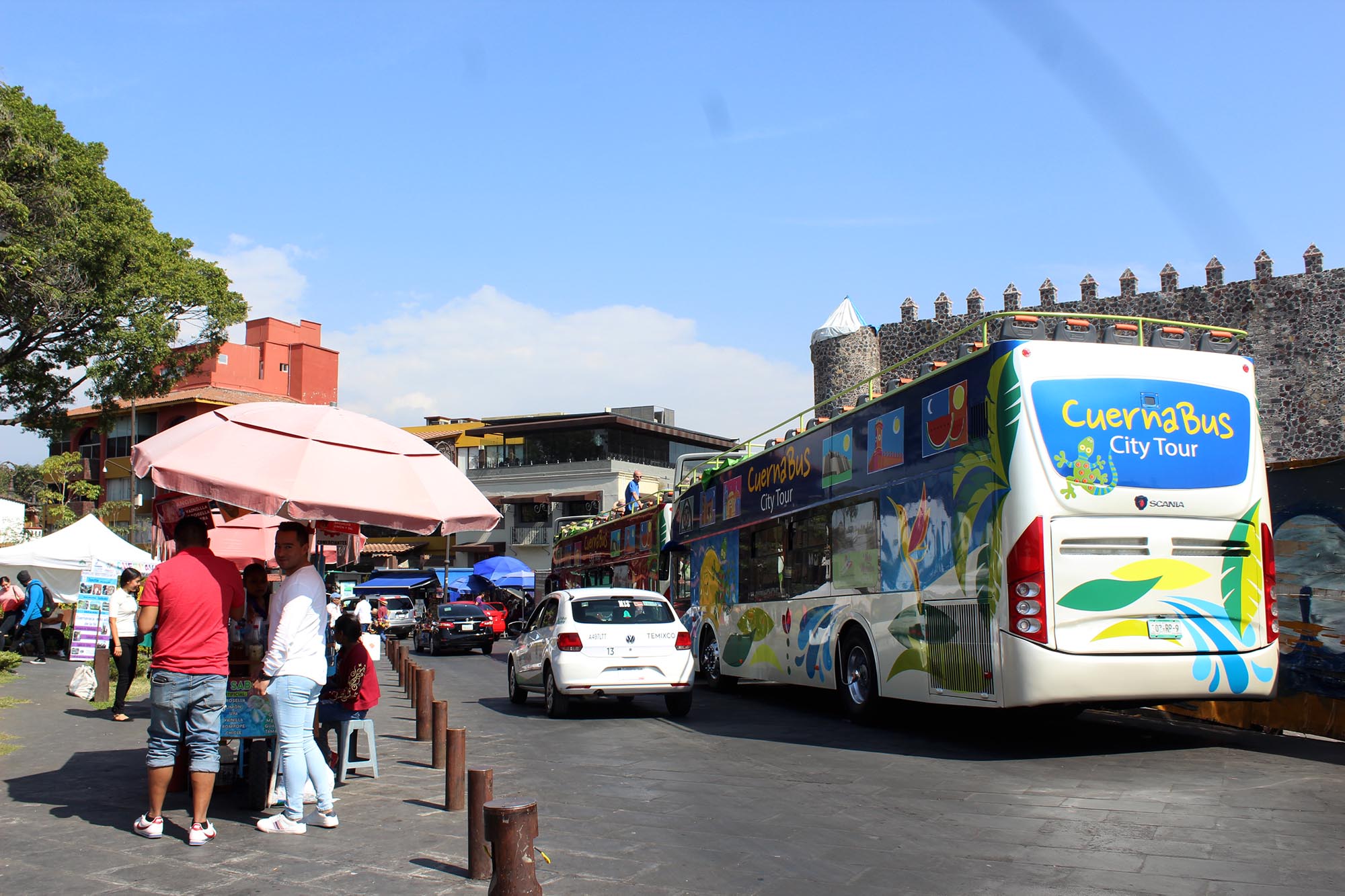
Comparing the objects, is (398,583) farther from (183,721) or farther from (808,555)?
(183,721)

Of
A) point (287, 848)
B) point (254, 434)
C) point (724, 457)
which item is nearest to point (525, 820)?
point (287, 848)

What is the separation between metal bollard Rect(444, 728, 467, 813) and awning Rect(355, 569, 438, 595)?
37774mm

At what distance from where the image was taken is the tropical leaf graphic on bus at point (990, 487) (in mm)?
9281

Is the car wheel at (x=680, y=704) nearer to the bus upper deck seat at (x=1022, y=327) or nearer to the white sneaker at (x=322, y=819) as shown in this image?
the bus upper deck seat at (x=1022, y=327)

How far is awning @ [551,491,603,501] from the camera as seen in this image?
57594 millimetres

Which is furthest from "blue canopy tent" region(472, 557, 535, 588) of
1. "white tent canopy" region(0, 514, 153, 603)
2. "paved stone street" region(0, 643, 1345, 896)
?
"paved stone street" region(0, 643, 1345, 896)

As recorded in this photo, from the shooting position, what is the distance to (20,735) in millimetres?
11305

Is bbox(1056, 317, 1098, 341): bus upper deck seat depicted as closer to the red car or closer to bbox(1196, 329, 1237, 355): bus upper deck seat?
bbox(1196, 329, 1237, 355): bus upper deck seat

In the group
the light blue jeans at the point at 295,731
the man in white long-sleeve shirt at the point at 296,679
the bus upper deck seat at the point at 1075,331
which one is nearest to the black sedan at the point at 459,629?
the bus upper deck seat at the point at 1075,331

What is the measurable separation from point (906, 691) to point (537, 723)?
4.51 metres

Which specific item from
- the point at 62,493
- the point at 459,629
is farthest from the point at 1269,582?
the point at 62,493

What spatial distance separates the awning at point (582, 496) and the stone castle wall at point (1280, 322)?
21932mm

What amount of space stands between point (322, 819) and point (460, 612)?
24070mm

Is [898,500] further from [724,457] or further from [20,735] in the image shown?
[20,735]
